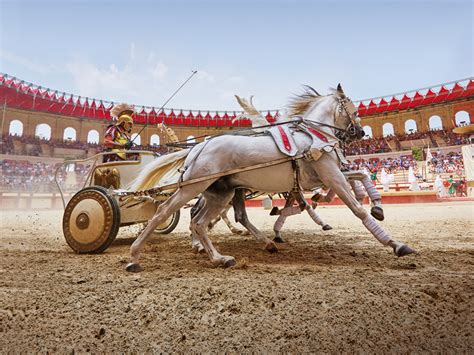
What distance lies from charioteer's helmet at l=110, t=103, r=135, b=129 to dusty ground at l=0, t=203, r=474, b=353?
2405mm

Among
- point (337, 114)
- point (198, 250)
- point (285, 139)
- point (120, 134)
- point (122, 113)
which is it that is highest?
point (122, 113)

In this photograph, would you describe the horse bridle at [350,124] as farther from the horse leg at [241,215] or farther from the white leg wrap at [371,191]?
the horse leg at [241,215]

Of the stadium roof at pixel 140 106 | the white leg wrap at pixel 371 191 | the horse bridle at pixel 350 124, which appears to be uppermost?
the stadium roof at pixel 140 106

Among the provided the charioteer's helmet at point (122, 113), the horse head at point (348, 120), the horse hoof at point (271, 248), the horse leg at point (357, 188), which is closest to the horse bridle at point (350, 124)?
the horse head at point (348, 120)

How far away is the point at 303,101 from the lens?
3.05 meters

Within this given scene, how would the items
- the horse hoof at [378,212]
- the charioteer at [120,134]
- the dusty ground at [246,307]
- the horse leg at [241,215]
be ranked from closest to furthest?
1. the dusty ground at [246,307]
2. the horse hoof at [378,212]
3. the horse leg at [241,215]
4. the charioteer at [120,134]

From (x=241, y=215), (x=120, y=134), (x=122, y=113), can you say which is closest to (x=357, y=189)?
(x=241, y=215)

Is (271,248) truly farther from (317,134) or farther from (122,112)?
(122,112)

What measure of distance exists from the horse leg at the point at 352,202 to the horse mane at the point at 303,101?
40.7 inches

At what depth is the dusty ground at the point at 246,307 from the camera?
109 cm

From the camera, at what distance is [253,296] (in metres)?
1.47

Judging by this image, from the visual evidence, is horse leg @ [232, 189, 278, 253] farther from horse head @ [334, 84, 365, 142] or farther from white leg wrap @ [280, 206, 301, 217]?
horse head @ [334, 84, 365, 142]

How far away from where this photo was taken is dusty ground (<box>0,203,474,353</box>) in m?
1.09

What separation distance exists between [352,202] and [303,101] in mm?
1438
